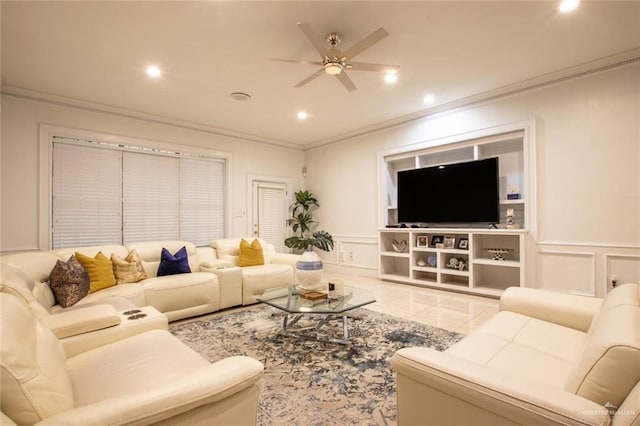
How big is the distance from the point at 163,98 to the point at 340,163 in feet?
11.0

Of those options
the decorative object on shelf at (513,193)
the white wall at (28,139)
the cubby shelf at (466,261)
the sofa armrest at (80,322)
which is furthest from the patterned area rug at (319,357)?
the white wall at (28,139)

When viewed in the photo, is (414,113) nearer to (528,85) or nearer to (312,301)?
(528,85)

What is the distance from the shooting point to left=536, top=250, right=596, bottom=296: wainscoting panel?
3447 mm

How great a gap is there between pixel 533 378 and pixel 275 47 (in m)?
3.16

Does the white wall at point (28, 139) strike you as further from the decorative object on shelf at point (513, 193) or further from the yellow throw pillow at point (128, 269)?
the decorative object on shelf at point (513, 193)

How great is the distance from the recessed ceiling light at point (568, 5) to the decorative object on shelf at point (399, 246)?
3639mm

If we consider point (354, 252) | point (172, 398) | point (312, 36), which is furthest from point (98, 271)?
point (354, 252)

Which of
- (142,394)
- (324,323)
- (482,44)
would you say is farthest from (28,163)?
(482,44)

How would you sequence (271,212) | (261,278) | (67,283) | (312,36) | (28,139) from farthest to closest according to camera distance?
1. (271,212)
2. (261,278)
3. (28,139)
4. (67,283)
5. (312,36)

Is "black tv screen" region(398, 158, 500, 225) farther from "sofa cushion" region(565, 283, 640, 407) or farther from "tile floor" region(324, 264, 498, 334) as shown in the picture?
"sofa cushion" region(565, 283, 640, 407)

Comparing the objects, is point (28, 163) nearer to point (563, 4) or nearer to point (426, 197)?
point (426, 197)

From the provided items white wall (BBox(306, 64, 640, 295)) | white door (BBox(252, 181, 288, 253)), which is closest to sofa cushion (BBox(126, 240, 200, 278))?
white door (BBox(252, 181, 288, 253))

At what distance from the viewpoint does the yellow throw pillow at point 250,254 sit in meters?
4.38

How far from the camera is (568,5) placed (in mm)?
2391
